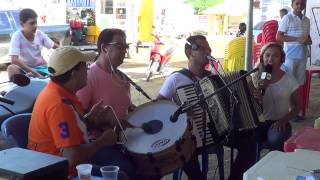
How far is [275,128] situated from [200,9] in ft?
79.1

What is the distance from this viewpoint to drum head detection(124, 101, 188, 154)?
107 inches

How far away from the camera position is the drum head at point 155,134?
8.96ft

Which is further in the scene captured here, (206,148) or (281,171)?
(206,148)

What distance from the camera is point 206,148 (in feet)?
10.8

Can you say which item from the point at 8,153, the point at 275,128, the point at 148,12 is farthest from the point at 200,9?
the point at 8,153

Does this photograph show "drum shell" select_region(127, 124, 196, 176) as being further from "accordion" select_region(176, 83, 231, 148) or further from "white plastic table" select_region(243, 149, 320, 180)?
"white plastic table" select_region(243, 149, 320, 180)

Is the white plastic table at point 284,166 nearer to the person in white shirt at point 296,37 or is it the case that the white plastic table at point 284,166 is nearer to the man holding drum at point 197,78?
the man holding drum at point 197,78

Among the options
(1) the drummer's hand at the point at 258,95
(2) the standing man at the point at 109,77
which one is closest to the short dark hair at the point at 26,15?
(2) the standing man at the point at 109,77

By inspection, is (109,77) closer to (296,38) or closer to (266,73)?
(266,73)

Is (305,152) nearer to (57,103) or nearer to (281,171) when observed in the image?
(281,171)

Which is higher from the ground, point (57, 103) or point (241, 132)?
point (57, 103)

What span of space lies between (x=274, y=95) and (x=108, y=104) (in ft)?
4.34

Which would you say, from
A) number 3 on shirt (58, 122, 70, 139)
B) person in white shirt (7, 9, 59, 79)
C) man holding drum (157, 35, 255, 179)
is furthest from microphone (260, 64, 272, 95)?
person in white shirt (7, 9, 59, 79)

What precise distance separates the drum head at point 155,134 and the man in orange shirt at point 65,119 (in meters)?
0.14
